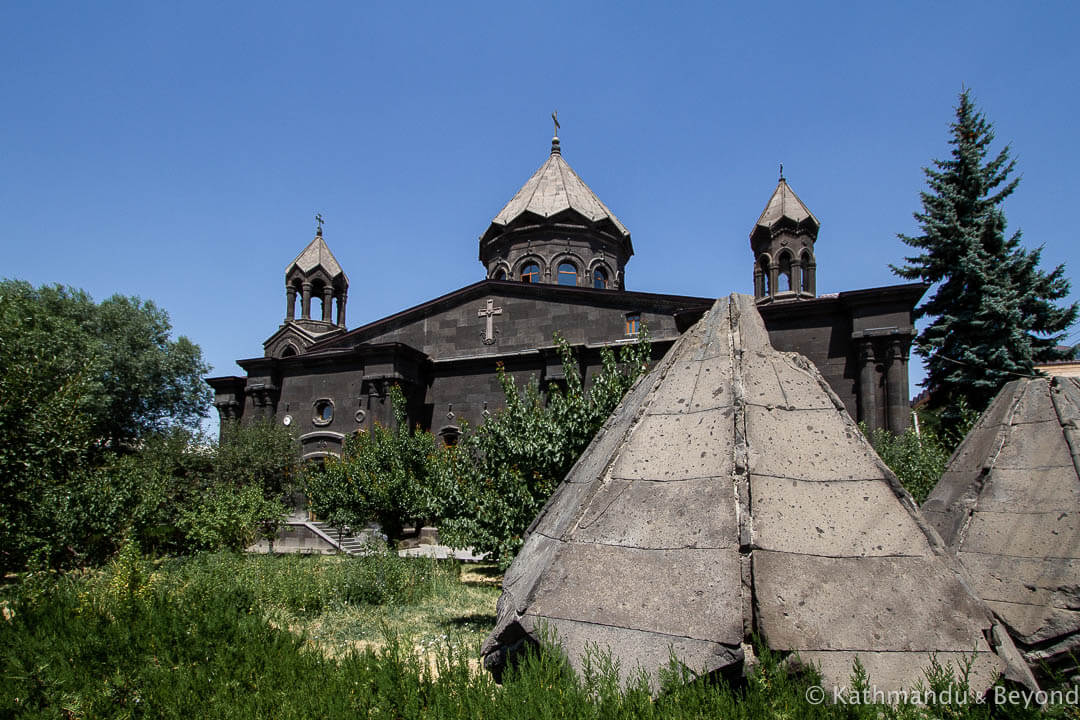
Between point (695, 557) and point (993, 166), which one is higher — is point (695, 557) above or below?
below

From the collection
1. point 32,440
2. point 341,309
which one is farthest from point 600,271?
point 32,440

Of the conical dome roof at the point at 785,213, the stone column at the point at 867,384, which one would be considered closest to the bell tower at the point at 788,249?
the conical dome roof at the point at 785,213

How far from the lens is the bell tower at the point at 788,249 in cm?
1867

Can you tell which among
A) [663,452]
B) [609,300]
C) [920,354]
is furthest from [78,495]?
[920,354]

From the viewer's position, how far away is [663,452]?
2.50 m

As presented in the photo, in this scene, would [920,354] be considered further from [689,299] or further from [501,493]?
[501,493]

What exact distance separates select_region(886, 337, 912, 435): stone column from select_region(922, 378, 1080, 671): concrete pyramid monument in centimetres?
1194

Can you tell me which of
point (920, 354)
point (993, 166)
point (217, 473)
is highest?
point (993, 166)

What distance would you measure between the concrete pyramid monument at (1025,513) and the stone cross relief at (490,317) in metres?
16.0

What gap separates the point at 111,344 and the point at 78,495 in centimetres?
2215

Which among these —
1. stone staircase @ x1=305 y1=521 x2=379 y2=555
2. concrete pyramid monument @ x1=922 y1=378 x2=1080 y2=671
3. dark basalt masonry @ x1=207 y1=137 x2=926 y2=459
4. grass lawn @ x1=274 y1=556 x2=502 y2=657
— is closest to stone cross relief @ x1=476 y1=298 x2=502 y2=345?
dark basalt masonry @ x1=207 y1=137 x2=926 y2=459

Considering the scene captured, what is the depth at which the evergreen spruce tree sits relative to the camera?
51.2 feet

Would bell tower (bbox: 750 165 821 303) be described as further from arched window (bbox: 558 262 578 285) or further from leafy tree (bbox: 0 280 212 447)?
leafy tree (bbox: 0 280 212 447)

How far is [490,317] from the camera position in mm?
19172
